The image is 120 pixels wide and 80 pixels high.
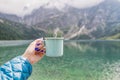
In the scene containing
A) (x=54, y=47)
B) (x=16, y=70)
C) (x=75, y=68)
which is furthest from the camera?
(x=75, y=68)

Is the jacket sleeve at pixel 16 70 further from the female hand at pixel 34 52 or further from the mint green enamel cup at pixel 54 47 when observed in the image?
the mint green enamel cup at pixel 54 47

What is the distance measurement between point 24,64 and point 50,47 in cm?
112

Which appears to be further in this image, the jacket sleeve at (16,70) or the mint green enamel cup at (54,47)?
the mint green enamel cup at (54,47)

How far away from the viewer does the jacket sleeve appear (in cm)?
161

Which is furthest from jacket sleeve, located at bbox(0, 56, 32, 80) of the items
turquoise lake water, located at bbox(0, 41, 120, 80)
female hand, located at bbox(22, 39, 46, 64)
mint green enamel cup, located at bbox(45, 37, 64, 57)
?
turquoise lake water, located at bbox(0, 41, 120, 80)

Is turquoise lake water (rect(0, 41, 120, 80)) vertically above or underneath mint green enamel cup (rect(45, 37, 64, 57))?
underneath

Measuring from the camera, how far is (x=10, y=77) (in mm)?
1603

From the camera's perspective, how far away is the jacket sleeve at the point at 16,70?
161 centimetres

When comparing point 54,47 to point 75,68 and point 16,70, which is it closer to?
point 16,70

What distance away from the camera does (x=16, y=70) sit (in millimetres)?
1657

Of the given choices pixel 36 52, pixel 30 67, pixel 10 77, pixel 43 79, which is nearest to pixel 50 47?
pixel 36 52

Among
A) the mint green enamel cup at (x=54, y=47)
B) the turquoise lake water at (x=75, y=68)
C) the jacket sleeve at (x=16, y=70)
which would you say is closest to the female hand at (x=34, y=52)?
the jacket sleeve at (x=16, y=70)

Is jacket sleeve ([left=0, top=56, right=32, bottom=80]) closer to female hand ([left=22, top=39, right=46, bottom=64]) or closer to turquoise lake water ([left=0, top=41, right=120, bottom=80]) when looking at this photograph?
female hand ([left=22, top=39, right=46, bottom=64])

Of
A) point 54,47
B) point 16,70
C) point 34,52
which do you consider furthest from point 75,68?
point 16,70
